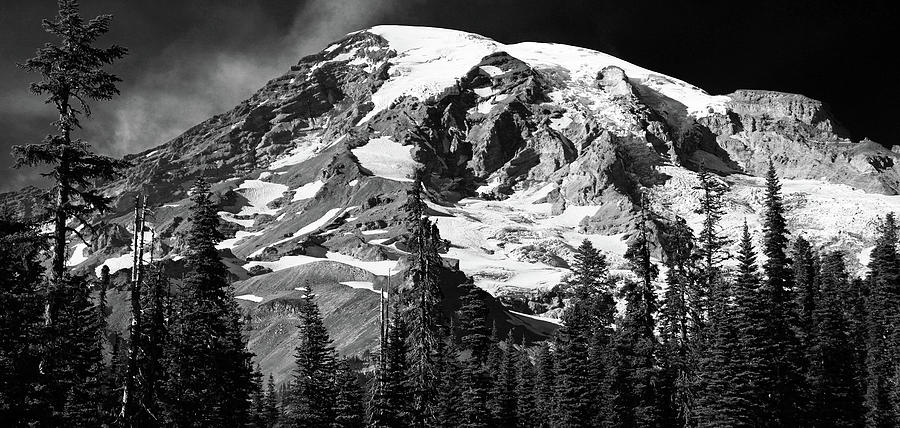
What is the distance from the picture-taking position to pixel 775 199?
60.4m

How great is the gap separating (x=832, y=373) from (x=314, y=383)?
40.9m

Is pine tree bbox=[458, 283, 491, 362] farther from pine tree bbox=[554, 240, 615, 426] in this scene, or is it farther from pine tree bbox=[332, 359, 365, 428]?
pine tree bbox=[332, 359, 365, 428]

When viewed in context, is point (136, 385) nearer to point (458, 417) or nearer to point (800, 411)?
point (458, 417)

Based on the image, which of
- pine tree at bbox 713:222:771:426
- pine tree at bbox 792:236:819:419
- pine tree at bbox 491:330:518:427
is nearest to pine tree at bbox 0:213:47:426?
pine tree at bbox 713:222:771:426

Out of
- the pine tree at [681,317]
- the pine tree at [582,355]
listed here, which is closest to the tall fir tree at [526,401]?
the pine tree at [582,355]

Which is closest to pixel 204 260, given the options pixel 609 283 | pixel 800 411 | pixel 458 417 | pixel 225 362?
pixel 225 362

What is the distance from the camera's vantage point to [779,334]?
54.7m

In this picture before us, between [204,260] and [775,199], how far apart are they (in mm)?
41572

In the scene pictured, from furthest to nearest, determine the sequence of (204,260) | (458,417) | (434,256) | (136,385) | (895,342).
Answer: (895,342) → (458,417) → (204,260) → (434,256) → (136,385)

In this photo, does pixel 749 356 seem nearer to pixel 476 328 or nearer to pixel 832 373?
pixel 832 373

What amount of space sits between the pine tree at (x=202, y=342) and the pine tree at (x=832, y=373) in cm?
4221

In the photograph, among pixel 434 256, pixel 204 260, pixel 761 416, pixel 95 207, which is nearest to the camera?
pixel 95 207

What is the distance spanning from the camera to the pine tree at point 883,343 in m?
65.0

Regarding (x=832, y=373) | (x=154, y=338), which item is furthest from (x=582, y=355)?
(x=154, y=338)
